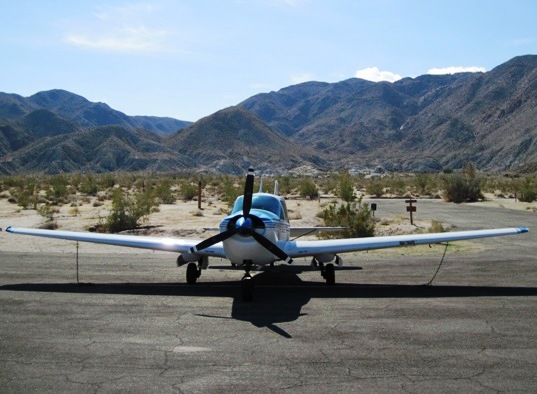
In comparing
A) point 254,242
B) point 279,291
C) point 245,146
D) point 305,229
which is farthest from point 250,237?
point 245,146

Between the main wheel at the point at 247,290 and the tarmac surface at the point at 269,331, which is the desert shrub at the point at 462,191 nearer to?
the tarmac surface at the point at 269,331

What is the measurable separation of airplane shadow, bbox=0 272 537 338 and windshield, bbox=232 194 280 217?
1986mm

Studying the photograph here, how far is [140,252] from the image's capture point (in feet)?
70.8

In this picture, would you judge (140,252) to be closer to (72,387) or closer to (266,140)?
(72,387)

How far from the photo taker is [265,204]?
13891 mm

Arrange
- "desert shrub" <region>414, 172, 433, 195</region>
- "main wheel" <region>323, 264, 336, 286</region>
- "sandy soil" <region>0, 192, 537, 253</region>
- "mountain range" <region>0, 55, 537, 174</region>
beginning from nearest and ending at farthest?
"main wheel" <region>323, 264, 336, 286</region> → "sandy soil" <region>0, 192, 537, 253</region> → "desert shrub" <region>414, 172, 433, 195</region> → "mountain range" <region>0, 55, 537, 174</region>

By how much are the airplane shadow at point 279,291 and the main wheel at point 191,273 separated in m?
0.20

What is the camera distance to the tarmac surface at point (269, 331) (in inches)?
283

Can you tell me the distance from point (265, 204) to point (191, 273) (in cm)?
267

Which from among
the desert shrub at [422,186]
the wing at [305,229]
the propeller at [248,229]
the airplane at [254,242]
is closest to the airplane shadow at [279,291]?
the airplane at [254,242]

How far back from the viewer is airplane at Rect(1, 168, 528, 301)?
12.0 m

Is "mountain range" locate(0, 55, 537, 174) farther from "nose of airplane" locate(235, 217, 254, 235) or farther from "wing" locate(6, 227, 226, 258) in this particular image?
"nose of airplane" locate(235, 217, 254, 235)

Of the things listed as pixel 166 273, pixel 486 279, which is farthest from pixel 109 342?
pixel 486 279


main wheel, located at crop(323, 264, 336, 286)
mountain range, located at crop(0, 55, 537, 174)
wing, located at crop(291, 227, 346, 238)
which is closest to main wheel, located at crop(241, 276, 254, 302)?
main wheel, located at crop(323, 264, 336, 286)
